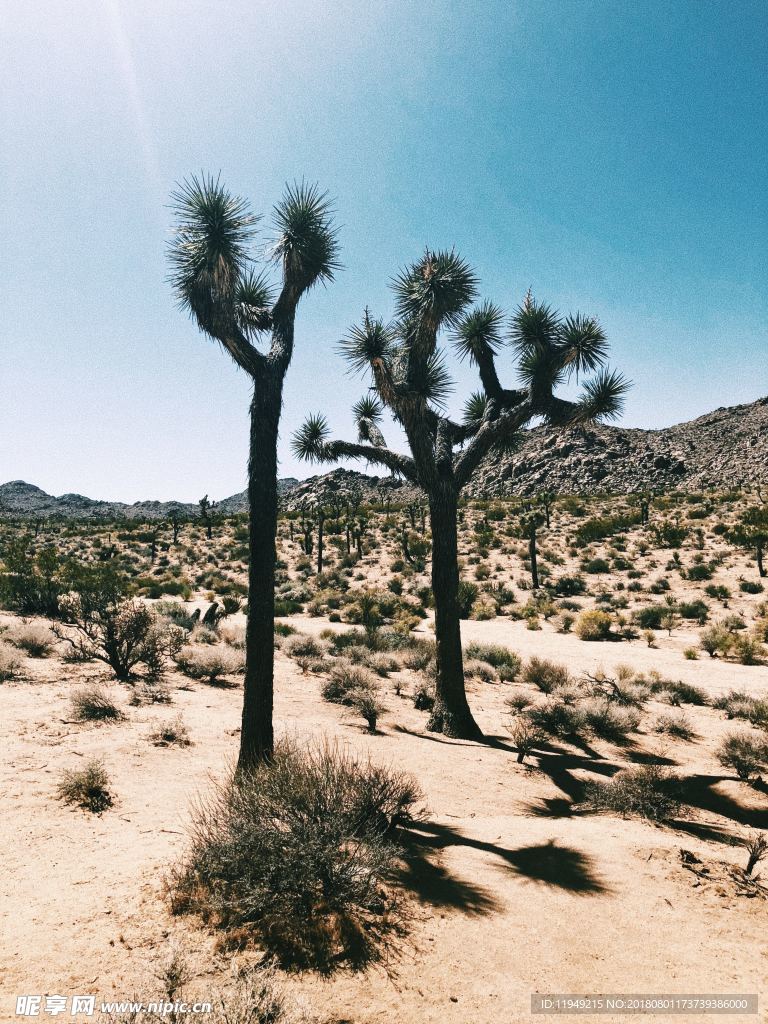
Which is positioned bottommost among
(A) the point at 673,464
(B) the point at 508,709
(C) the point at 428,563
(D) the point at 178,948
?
(B) the point at 508,709

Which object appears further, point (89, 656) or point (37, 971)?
point (89, 656)

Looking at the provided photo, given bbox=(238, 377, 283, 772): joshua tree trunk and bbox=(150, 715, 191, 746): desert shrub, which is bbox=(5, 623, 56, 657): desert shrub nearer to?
bbox=(150, 715, 191, 746): desert shrub

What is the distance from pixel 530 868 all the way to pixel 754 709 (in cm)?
829

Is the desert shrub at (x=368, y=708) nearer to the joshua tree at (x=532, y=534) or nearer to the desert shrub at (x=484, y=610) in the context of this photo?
the desert shrub at (x=484, y=610)

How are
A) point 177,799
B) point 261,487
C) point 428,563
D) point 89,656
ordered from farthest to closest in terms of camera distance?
point 428,563 < point 89,656 < point 261,487 < point 177,799

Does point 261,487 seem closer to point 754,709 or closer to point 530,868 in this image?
point 530,868

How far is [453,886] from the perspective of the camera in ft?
14.0

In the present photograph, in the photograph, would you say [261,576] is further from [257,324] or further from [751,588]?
[751,588]

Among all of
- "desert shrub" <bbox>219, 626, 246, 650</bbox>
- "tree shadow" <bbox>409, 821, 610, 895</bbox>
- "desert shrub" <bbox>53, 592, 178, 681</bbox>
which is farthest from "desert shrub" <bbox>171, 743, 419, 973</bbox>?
"desert shrub" <bbox>219, 626, 246, 650</bbox>

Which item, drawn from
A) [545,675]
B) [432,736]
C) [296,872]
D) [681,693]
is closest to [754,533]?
[681,693]

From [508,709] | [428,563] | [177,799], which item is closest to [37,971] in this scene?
[177,799]

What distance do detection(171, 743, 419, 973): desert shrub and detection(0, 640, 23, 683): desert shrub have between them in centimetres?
839

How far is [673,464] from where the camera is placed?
194 ft

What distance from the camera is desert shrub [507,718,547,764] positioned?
823cm
